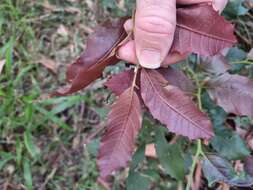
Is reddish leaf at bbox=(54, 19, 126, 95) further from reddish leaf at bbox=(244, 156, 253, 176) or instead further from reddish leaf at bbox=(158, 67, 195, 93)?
reddish leaf at bbox=(244, 156, 253, 176)

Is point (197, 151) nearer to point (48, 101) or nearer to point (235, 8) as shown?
point (235, 8)

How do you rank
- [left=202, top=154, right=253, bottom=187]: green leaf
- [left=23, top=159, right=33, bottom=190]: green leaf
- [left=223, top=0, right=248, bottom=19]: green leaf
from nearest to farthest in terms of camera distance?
[left=202, top=154, right=253, bottom=187]: green leaf → [left=223, top=0, right=248, bottom=19]: green leaf → [left=23, top=159, right=33, bottom=190]: green leaf


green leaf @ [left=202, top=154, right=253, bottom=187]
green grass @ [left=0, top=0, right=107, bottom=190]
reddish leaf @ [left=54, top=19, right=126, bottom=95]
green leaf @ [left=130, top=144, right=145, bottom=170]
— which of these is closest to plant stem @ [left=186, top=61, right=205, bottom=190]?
green leaf @ [left=202, top=154, right=253, bottom=187]

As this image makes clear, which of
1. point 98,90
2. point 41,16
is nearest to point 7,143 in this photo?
point 98,90

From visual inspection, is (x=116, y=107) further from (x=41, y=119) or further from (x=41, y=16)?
(x=41, y=16)

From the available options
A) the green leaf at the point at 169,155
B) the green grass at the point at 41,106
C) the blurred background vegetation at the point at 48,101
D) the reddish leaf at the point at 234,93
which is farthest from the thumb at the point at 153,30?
the green grass at the point at 41,106

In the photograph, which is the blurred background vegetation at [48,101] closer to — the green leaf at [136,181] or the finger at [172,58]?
the green leaf at [136,181]

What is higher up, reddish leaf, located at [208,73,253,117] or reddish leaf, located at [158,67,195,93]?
reddish leaf, located at [158,67,195,93]
